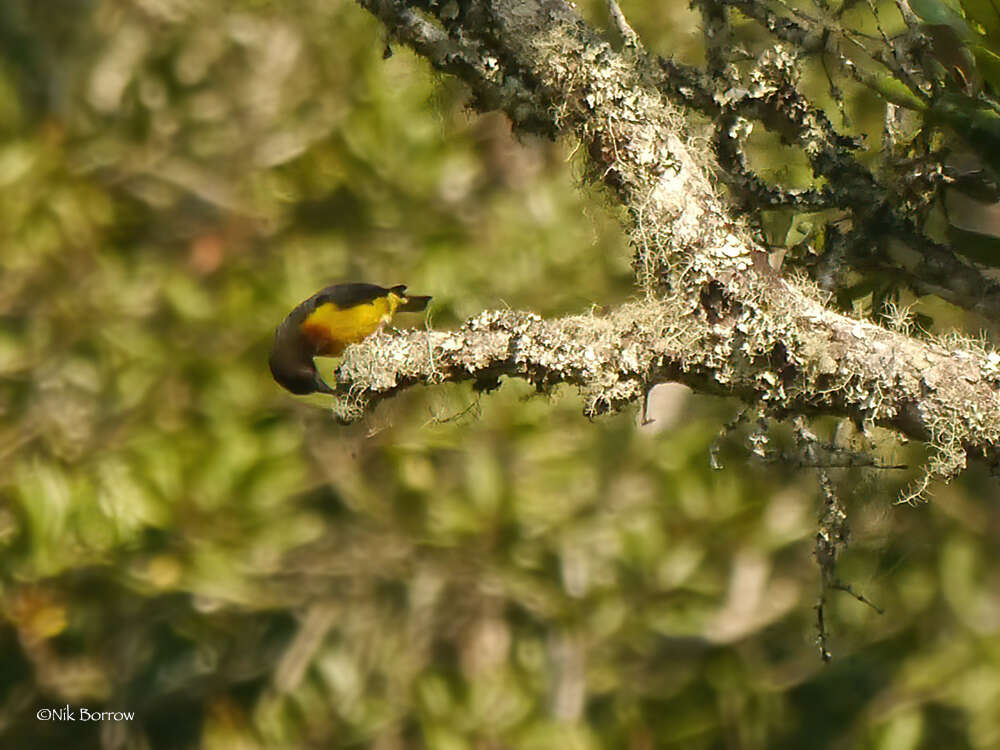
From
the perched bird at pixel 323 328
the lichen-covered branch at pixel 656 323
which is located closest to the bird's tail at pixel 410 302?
the perched bird at pixel 323 328

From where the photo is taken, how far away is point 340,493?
1785 mm

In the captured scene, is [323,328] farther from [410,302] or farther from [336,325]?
[410,302]

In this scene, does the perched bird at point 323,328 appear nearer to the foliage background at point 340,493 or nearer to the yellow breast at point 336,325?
the yellow breast at point 336,325

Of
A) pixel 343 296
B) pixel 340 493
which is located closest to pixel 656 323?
pixel 343 296

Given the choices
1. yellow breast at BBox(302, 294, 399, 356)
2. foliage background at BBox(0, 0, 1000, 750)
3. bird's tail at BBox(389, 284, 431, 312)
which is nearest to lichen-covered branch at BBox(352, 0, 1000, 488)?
yellow breast at BBox(302, 294, 399, 356)

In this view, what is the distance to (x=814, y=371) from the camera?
25.9 inches

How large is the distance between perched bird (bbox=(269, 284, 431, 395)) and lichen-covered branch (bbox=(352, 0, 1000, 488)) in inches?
5.5

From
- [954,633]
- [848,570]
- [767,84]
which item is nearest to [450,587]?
[848,570]

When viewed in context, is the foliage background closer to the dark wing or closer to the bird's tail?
the bird's tail

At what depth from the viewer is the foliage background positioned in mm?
1723

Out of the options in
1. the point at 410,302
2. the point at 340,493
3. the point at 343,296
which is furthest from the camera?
the point at 340,493

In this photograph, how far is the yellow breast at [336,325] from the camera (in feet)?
2.77

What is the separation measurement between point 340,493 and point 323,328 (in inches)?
38.0

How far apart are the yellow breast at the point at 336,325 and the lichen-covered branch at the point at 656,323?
0.44 feet
